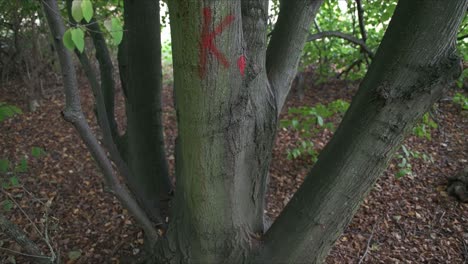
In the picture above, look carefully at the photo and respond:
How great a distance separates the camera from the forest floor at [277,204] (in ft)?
8.96

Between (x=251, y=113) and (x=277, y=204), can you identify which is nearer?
(x=251, y=113)

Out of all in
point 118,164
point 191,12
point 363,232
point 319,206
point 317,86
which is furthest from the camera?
point 317,86

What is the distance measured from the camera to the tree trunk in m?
2.04

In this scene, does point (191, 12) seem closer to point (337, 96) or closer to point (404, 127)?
point (404, 127)

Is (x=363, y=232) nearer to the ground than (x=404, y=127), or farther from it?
nearer to the ground

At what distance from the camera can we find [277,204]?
3305 mm

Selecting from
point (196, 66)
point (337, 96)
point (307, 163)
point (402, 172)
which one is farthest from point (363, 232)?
point (337, 96)

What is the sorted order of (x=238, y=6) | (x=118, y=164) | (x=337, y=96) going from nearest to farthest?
(x=238, y=6)
(x=118, y=164)
(x=337, y=96)

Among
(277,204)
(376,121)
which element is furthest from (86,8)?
(277,204)

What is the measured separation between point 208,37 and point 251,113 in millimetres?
463

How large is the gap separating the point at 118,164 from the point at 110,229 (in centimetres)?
132

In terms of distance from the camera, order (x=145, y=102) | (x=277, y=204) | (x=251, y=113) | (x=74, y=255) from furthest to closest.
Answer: (x=277, y=204) < (x=74, y=255) < (x=145, y=102) < (x=251, y=113)

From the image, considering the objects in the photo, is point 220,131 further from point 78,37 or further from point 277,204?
point 277,204

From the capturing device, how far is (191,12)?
42.3 inches
